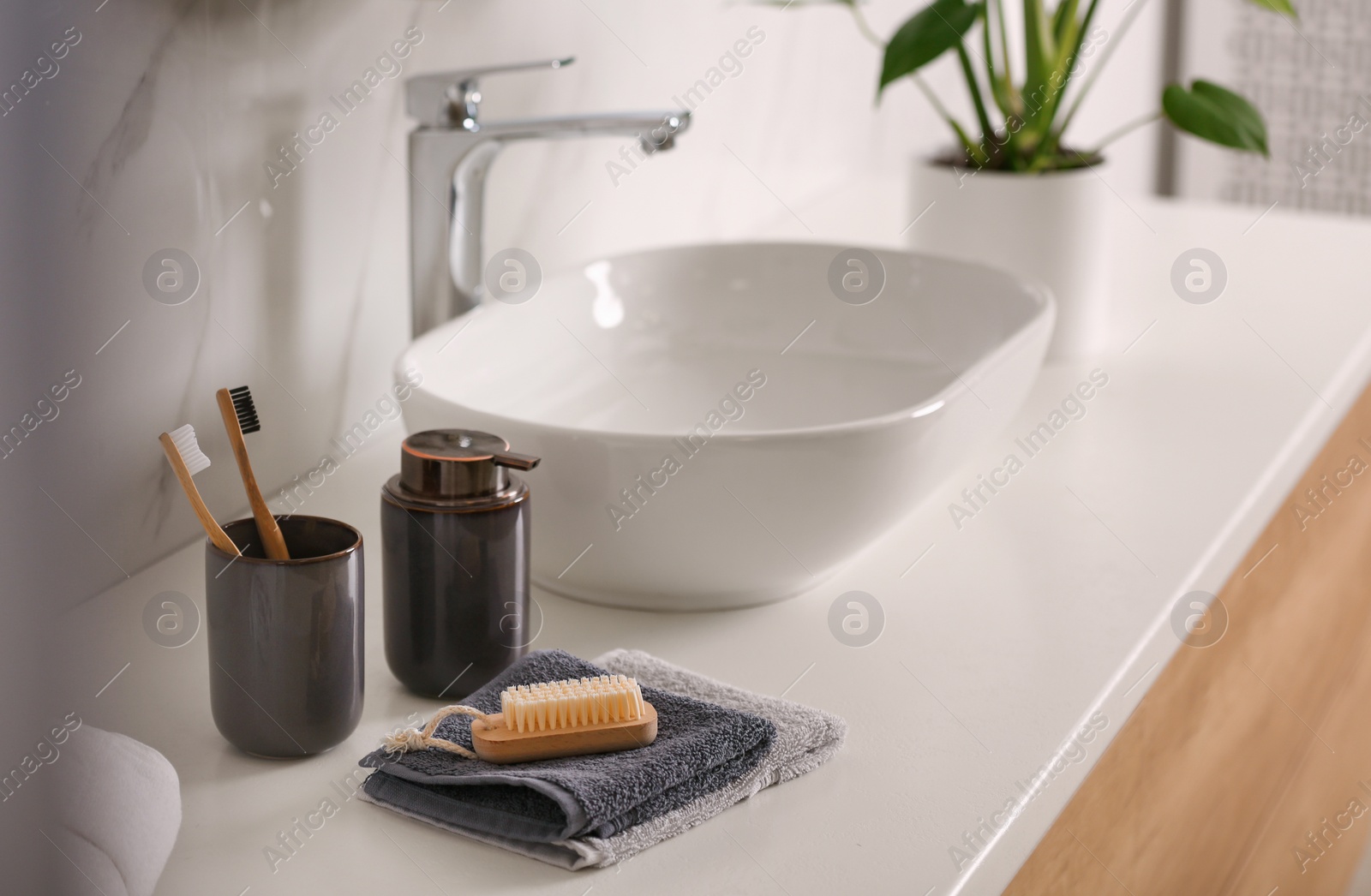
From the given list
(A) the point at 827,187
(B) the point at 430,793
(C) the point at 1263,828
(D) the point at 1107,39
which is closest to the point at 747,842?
(B) the point at 430,793

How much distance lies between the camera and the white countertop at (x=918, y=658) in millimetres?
572

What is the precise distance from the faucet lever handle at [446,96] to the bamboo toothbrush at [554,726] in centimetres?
49

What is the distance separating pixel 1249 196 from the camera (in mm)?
2982

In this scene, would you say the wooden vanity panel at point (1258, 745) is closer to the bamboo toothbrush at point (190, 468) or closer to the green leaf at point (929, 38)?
the bamboo toothbrush at point (190, 468)

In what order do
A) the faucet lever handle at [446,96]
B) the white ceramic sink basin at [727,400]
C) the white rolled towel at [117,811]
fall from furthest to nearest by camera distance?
the faucet lever handle at [446,96]
the white ceramic sink basin at [727,400]
the white rolled towel at [117,811]

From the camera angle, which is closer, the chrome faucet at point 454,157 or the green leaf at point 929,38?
→ the chrome faucet at point 454,157

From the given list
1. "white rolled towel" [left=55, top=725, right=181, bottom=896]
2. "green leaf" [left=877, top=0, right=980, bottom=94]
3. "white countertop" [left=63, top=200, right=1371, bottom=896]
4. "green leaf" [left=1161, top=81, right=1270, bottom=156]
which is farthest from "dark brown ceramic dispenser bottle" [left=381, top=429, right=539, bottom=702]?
"green leaf" [left=1161, top=81, right=1270, bottom=156]

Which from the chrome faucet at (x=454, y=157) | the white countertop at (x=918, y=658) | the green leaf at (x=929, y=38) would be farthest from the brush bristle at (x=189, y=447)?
the green leaf at (x=929, y=38)

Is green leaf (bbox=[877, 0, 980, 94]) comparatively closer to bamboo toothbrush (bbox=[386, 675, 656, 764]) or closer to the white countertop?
the white countertop

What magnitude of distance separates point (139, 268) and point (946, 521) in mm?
579

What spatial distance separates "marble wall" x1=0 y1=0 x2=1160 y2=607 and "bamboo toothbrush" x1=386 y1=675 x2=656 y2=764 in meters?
0.21

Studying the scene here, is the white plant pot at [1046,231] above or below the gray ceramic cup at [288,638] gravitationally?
above

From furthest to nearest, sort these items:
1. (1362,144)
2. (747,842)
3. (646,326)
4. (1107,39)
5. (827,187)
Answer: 1. (1362,144)
2. (1107,39)
3. (827,187)
4. (646,326)
5. (747,842)

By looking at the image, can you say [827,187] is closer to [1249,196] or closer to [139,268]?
[139,268]
